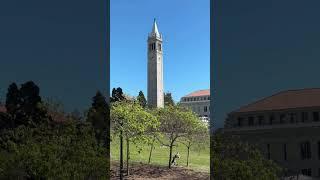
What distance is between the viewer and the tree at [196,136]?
59.0 ft

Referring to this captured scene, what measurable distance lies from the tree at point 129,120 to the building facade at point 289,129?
16.8 feet

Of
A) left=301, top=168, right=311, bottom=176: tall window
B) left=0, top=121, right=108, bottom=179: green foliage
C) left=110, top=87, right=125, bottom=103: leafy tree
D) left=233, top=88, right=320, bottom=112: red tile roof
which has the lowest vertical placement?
left=301, top=168, right=311, bottom=176: tall window

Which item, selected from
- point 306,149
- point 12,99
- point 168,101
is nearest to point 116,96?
point 168,101

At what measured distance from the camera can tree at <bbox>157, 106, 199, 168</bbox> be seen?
17531mm

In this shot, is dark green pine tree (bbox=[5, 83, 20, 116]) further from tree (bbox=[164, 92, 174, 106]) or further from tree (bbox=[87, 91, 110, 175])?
tree (bbox=[164, 92, 174, 106])

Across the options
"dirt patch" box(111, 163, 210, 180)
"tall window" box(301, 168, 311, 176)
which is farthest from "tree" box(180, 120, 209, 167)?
"tall window" box(301, 168, 311, 176)

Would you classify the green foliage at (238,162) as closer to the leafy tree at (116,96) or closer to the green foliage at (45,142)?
the green foliage at (45,142)

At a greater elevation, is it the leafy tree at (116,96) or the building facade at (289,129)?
the leafy tree at (116,96)

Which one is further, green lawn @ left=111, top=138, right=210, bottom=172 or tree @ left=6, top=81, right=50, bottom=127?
green lawn @ left=111, top=138, right=210, bottom=172

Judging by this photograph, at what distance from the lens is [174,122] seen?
17.7 m

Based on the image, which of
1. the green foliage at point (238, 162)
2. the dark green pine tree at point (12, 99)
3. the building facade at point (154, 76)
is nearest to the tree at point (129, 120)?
the dark green pine tree at point (12, 99)

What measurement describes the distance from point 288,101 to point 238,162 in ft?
4.77

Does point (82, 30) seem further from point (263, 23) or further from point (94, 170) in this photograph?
point (263, 23)

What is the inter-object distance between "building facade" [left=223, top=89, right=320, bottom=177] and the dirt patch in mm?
5275
